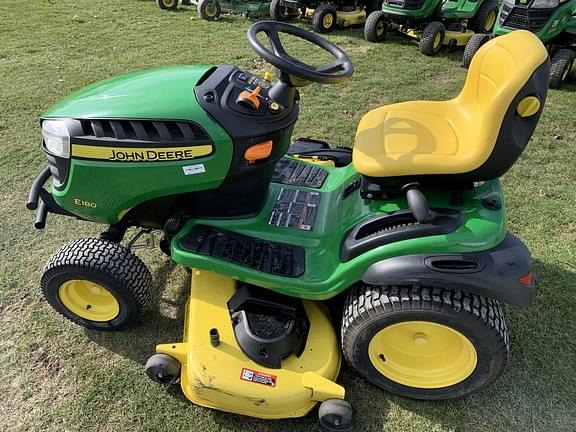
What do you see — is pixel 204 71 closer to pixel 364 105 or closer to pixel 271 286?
pixel 271 286

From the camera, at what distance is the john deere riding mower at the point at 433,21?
5836mm

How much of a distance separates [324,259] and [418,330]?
466 millimetres

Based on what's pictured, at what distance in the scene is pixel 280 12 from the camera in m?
7.24

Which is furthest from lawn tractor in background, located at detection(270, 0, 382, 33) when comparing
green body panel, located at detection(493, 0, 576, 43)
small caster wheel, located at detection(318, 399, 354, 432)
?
small caster wheel, located at detection(318, 399, 354, 432)

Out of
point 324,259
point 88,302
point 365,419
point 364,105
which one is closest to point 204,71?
point 324,259

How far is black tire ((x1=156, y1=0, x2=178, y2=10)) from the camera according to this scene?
749 centimetres

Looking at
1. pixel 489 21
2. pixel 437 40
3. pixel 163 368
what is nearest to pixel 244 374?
pixel 163 368

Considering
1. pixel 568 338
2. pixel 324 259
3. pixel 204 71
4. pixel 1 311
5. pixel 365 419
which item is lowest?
pixel 1 311

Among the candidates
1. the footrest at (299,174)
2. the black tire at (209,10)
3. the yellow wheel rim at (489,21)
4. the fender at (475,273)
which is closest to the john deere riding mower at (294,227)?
the fender at (475,273)

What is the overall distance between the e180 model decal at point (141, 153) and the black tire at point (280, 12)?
5.64 m

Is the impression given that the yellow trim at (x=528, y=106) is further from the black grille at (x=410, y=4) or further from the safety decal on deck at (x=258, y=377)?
the black grille at (x=410, y=4)

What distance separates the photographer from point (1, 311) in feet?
8.25

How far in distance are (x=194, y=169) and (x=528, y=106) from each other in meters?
1.21

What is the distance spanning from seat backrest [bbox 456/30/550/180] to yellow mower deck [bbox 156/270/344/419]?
3.06 ft
